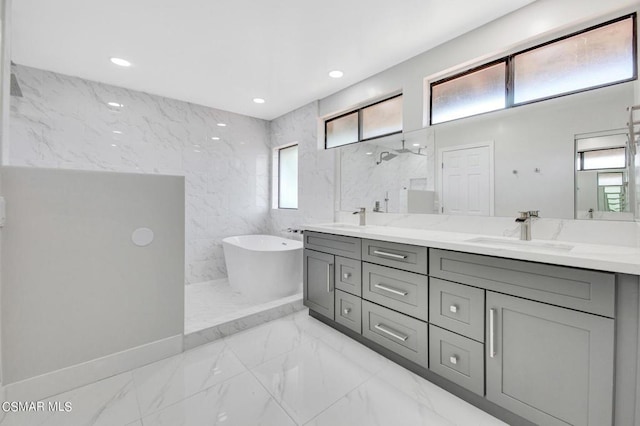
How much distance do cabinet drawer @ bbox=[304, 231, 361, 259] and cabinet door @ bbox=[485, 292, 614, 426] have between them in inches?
39.2

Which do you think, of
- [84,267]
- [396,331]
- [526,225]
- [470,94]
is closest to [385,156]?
[470,94]

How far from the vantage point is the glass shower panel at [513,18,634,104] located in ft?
5.49

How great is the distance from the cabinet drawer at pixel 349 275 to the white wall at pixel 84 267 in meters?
1.23

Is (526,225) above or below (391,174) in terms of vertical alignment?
below

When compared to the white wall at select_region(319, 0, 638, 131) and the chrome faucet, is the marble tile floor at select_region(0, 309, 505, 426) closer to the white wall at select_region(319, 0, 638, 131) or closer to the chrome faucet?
the chrome faucet

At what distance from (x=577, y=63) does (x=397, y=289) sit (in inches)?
74.5

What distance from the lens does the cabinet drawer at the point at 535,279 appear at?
1127mm

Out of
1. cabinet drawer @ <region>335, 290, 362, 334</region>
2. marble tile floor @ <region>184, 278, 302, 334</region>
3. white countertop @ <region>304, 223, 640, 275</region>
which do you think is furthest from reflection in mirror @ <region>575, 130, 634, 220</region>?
marble tile floor @ <region>184, 278, 302, 334</region>

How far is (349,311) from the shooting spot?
226 cm

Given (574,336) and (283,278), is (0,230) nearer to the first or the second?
(283,278)

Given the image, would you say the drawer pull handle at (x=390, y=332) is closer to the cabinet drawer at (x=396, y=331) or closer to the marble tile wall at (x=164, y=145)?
the cabinet drawer at (x=396, y=331)

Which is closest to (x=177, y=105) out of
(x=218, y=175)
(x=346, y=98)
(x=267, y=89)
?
(x=218, y=175)

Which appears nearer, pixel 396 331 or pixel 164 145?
pixel 396 331

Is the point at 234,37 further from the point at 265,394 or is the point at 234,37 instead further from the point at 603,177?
the point at 603,177
